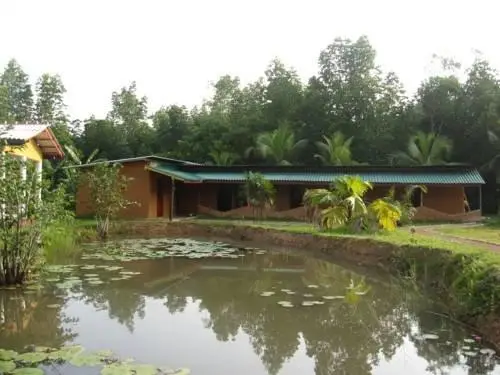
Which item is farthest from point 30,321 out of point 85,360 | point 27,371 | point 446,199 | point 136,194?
point 446,199

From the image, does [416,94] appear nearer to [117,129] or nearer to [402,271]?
[117,129]

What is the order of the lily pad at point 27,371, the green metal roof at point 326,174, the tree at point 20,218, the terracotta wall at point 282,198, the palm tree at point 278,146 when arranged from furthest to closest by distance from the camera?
the palm tree at point 278,146
the terracotta wall at point 282,198
the green metal roof at point 326,174
the tree at point 20,218
the lily pad at point 27,371

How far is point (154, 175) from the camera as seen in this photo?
2553 centimetres

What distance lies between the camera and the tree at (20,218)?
9609mm

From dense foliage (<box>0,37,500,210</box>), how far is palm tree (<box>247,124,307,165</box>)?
0.20 feet

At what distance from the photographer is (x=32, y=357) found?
235 inches

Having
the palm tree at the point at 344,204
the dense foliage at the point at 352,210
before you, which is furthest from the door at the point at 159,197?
the palm tree at the point at 344,204

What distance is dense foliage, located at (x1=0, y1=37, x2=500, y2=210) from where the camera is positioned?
30672 mm

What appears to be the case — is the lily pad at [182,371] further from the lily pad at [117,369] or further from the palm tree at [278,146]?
the palm tree at [278,146]

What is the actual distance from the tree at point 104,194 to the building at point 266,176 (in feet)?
12.3

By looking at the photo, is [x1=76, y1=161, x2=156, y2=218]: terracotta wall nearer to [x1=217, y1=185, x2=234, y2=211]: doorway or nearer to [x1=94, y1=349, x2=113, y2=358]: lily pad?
[x1=217, y1=185, x2=234, y2=211]: doorway

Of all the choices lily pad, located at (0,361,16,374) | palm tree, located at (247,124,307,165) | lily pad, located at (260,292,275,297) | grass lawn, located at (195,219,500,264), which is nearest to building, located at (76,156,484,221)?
palm tree, located at (247,124,307,165)

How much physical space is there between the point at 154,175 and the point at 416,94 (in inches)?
755

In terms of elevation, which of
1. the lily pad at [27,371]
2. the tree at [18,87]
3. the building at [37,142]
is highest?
the tree at [18,87]
